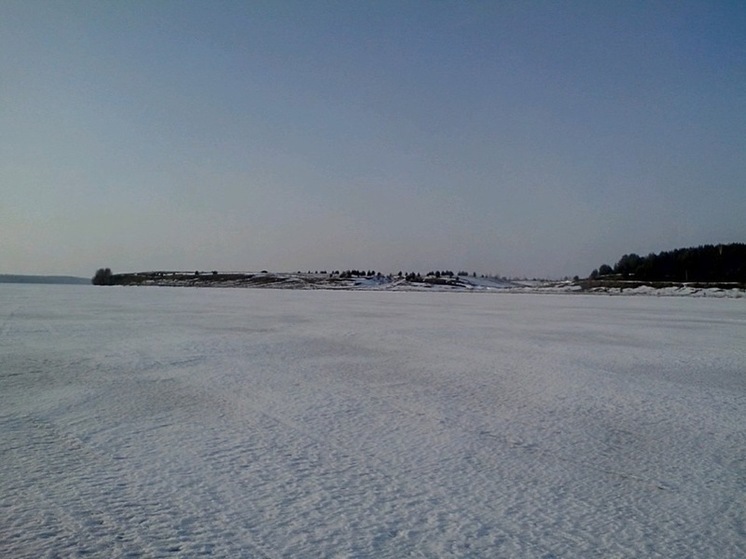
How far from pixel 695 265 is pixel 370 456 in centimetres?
7975

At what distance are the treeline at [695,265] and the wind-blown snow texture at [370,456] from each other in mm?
68215

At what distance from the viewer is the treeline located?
Result: 6844 centimetres

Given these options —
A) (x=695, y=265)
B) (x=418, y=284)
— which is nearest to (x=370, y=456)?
(x=418, y=284)

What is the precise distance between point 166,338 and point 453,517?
423 inches

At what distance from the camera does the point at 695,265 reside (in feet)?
236

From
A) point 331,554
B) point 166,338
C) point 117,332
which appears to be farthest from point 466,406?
point 117,332

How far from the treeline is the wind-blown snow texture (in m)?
68.2

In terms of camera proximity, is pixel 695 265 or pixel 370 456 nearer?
pixel 370 456

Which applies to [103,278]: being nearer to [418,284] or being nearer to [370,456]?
[418,284]

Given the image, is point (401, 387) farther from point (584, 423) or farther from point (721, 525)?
point (721, 525)

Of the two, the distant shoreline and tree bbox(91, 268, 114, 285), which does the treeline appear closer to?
the distant shoreline

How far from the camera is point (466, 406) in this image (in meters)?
6.64

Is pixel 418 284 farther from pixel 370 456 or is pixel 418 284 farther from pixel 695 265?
pixel 370 456

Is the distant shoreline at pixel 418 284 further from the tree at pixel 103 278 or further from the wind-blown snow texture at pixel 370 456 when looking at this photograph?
the wind-blown snow texture at pixel 370 456
